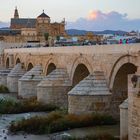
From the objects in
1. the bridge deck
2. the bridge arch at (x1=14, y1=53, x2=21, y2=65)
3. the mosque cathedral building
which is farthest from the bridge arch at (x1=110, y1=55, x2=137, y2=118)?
the mosque cathedral building

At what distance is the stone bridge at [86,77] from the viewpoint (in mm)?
19125

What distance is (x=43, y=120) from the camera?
750 inches

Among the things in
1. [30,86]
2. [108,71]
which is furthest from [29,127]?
[30,86]

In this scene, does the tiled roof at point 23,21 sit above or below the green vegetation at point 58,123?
above

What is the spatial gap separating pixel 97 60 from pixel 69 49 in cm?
404

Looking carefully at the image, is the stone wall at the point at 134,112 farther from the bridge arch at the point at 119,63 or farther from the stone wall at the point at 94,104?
the stone wall at the point at 94,104

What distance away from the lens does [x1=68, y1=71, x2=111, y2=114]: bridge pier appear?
64.6 feet

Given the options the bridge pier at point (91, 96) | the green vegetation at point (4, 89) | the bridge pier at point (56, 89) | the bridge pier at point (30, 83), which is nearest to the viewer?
the bridge pier at point (91, 96)

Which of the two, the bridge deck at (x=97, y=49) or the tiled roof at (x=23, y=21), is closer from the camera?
the bridge deck at (x=97, y=49)

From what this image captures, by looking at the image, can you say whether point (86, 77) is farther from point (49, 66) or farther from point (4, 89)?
point (4, 89)

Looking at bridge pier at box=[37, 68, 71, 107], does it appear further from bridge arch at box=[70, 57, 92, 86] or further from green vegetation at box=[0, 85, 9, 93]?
green vegetation at box=[0, 85, 9, 93]

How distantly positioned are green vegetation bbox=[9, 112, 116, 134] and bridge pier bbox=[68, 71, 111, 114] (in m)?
0.51

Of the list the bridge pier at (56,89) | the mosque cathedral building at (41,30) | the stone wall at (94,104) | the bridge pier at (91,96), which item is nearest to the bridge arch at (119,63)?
the bridge pier at (91,96)

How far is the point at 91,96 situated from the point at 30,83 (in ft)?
35.3
